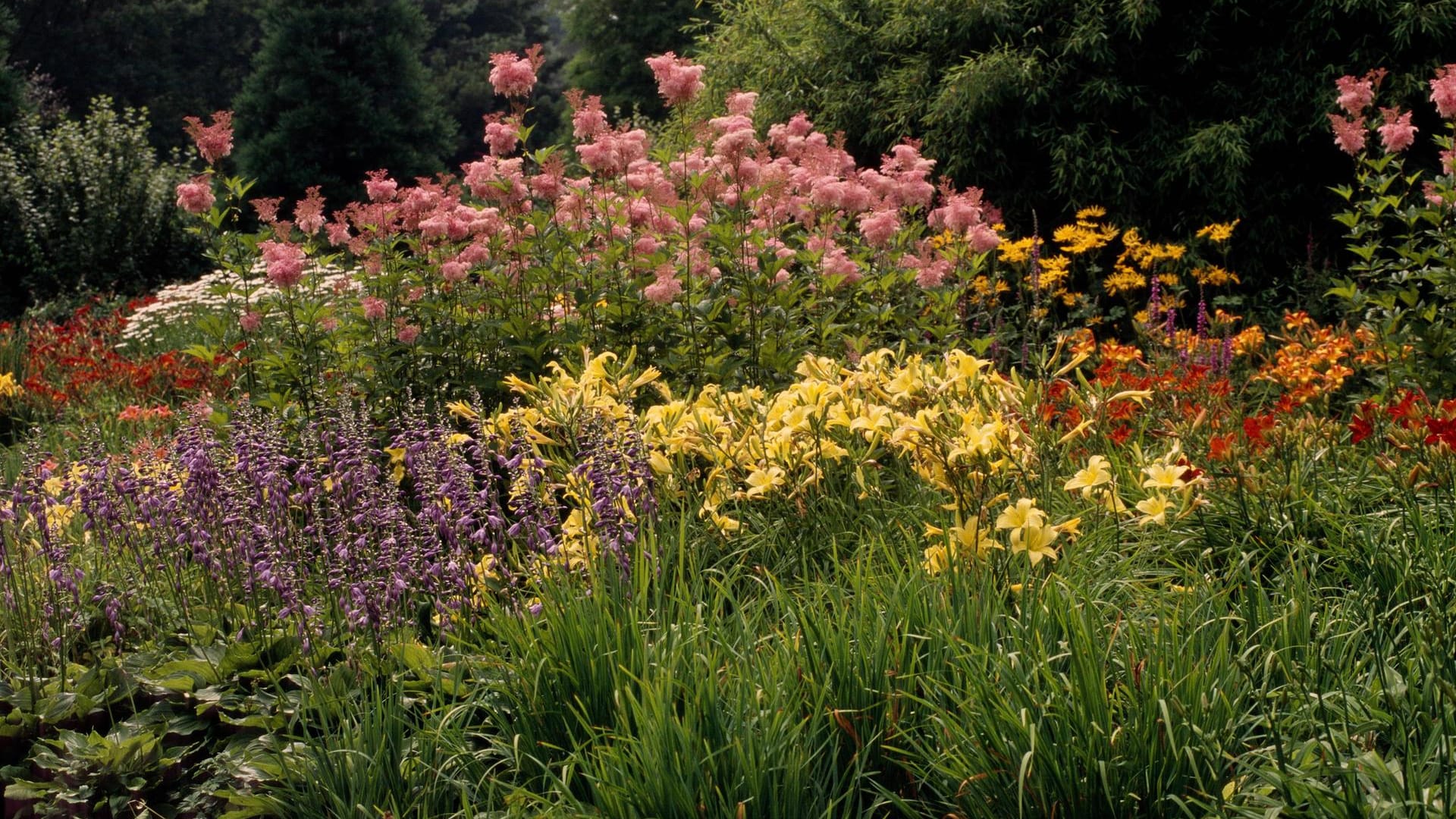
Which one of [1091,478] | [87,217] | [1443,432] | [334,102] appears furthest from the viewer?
[334,102]

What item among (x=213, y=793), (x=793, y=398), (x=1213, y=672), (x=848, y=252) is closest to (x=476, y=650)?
(x=213, y=793)

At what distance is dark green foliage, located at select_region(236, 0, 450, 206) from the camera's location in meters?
21.1

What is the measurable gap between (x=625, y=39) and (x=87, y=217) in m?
13.4

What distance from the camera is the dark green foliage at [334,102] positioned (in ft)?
69.2

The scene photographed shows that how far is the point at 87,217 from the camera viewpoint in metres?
14.3

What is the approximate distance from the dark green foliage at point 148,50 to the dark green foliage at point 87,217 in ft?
43.6

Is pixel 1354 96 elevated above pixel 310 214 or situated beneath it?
elevated above

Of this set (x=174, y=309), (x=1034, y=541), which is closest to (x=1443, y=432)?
(x=1034, y=541)

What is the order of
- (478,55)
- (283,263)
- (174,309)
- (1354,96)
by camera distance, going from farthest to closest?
(478,55), (174,309), (1354,96), (283,263)

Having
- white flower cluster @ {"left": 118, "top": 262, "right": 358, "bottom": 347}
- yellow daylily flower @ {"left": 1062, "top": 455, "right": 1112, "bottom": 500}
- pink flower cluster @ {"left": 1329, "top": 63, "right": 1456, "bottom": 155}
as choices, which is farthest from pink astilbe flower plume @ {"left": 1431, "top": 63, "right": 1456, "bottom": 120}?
white flower cluster @ {"left": 118, "top": 262, "right": 358, "bottom": 347}

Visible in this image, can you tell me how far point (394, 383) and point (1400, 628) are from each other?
3629 millimetres

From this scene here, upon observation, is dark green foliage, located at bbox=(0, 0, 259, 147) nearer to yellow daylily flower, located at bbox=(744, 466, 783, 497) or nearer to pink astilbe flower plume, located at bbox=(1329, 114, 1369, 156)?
pink astilbe flower plume, located at bbox=(1329, 114, 1369, 156)

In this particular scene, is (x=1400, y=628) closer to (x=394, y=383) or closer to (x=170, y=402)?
(x=394, y=383)

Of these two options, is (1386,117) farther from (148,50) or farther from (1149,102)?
(148,50)
